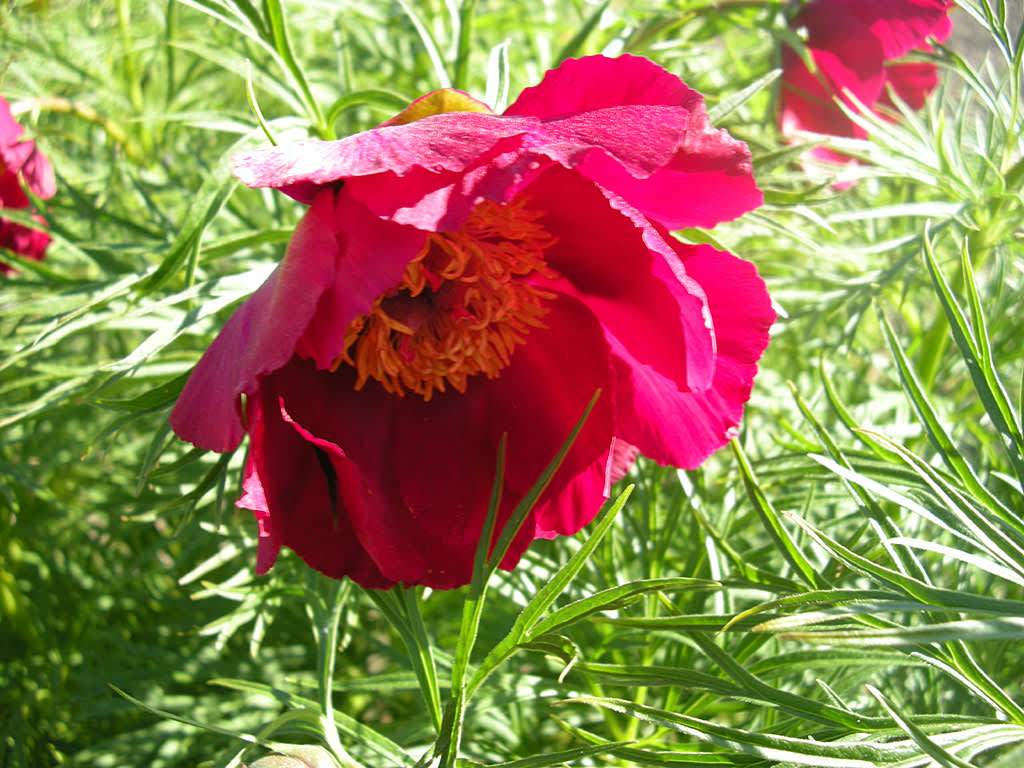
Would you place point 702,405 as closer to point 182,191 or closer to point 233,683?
point 233,683

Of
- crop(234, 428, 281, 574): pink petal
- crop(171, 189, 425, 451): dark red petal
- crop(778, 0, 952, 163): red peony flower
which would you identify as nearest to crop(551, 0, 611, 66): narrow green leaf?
crop(778, 0, 952, 163): red peony flower

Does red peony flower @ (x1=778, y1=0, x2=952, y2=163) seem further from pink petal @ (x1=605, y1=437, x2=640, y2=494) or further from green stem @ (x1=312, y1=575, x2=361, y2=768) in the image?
green stem @ (x1=312, y1=575, x2=361, y2=768)

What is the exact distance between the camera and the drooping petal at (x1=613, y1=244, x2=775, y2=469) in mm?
487

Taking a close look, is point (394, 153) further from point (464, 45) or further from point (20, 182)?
point (20, 182)

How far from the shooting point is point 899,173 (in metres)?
0.65

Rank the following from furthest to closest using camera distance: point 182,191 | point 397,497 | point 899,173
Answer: point 182,191 → point 899,173 → point 397,497

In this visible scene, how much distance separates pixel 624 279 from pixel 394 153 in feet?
0.54

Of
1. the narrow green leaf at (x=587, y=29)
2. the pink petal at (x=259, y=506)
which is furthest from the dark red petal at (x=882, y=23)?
the pink petal at (x=259, y=506)

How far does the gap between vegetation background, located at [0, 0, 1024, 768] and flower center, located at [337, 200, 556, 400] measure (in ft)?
0.37

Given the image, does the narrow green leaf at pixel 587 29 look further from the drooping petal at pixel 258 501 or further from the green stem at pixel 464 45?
the drooping petal at pixel 258 501

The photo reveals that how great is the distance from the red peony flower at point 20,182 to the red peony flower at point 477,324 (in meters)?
0.43

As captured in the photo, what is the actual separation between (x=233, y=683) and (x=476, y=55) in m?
0.92

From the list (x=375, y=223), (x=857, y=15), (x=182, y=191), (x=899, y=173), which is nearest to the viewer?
(x=375, y=223)

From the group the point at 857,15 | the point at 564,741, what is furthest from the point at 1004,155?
the point at 564,741
